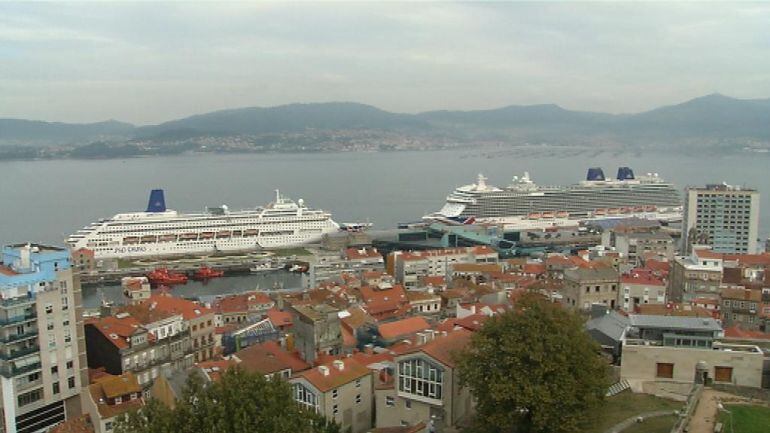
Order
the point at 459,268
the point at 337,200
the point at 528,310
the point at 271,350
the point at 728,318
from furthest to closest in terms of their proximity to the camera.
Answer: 1. the point at 337,200
2. the point at 459,268
3. the point at 728,318
4. the point at 271,350
5. the point at 528,310

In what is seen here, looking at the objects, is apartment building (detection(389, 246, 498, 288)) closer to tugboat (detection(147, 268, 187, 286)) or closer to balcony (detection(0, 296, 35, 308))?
tugboat (detection(147, 268, 187, 286))

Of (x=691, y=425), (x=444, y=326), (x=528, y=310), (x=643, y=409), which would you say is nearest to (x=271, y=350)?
(x=444, y=326)

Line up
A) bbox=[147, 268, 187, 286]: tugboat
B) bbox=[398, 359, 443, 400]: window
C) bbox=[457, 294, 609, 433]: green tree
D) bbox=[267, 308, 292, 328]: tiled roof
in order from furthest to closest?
bbox=[147, 268, 187, 286]: tugboat < bbox=[267, 308, 292, 328]: tiled roof < bbox=[398, 359, 443, 400]: window < bbox=[457, 294, 609, 433]: green tree

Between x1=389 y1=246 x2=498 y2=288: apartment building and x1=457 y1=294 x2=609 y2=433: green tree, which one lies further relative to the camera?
x1=389 y1=246 x2=498 y2=288: apartment building

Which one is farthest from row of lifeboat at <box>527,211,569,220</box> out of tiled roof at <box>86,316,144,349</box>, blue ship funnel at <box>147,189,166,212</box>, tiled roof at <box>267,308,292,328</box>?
tiled roof at <box>86,316,144,349</box>

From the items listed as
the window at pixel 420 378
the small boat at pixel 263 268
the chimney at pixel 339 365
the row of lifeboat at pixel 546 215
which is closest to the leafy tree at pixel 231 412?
the window at pixel 420 378

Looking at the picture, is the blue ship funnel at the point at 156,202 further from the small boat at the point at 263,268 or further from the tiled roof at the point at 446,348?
the tiled roof at the point at 446,348

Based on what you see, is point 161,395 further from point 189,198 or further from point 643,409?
point 189,198
